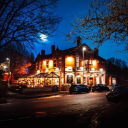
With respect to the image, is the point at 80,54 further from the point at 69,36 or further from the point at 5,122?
the point at 5,122

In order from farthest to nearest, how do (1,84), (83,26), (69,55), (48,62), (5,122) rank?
1. (48,62)
2. (69,55)
3. (1,84)
4. (83,26)
5. (5,122)

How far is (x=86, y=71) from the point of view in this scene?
41.2 metres

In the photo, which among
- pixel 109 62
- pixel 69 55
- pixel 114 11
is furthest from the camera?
pixel 109 62

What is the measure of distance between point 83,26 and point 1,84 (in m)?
14.5

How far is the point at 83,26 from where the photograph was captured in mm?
8961

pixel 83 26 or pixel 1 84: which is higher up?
pixel 83 26

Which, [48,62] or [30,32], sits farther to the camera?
[48,62]

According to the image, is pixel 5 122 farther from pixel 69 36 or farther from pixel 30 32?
pixel 30 32

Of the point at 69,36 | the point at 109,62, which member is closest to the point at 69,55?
the point at 69,36

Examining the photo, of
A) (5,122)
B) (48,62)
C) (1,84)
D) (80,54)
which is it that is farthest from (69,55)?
(5,122)

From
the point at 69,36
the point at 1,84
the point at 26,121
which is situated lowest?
the point at 26,121

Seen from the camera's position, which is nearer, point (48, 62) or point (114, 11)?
point (114, 11)

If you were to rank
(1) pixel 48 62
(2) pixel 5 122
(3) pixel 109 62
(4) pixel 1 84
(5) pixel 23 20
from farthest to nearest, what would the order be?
(3) pixel 109 62 → (1) pixel 48 62 → (4) pixel 1 84 → (5) pixel 23 20 → (2) pixel 5 122

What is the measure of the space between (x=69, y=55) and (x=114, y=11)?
30.5m
